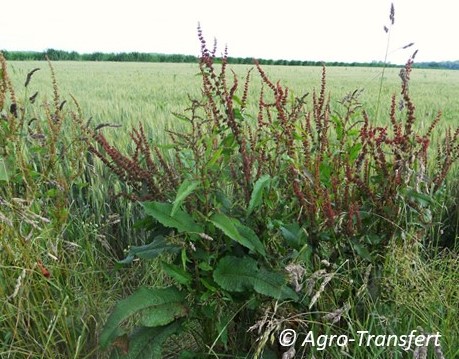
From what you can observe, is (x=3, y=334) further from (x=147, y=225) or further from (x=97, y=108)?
(x=97, y=108)

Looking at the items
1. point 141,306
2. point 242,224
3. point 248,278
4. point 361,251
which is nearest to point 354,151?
point 361,251

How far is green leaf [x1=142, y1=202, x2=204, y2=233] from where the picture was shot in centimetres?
128

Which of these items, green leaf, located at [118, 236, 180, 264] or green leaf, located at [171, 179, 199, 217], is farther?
green leaf, located at [118, 236, 180, 264]

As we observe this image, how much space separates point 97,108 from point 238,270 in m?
3.71

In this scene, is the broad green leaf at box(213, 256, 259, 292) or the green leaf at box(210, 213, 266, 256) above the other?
the green leaf at box(210, 213, 266, 256)

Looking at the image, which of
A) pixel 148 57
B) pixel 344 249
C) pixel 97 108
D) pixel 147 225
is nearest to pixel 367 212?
pixel 344 249

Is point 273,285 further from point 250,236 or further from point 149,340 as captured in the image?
point 149,340

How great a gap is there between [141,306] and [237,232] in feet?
1.07

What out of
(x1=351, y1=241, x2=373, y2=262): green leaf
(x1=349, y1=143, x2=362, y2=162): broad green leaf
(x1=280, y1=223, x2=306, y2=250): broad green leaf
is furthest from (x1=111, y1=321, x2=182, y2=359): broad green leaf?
(x1=349, y1=143, x2=362, y2=162): broad green leaf

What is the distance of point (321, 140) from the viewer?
5.45 feet

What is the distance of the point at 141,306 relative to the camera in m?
1.34

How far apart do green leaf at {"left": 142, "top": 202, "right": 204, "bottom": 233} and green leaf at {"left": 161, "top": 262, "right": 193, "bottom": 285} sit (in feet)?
0.37

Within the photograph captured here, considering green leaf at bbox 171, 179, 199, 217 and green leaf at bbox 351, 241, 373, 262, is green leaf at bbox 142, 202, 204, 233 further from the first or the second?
green leaf at bbox 351, 241, 373, 262

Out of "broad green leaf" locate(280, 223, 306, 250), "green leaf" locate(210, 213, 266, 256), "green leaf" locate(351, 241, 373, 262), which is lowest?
"green leaf" locate(351, 241, 373, 262)
